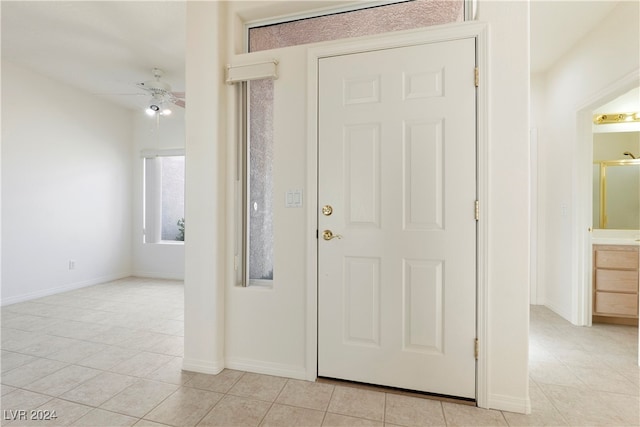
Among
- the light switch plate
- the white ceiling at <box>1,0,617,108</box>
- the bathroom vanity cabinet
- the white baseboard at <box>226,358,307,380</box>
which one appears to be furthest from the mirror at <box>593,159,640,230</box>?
the white baseboard at <box>226,358,307,380</box>

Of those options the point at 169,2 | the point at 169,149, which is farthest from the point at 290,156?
the point at 169,149

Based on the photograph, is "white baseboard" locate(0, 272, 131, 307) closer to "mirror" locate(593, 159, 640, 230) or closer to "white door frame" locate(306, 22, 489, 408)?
"white door frame" locate(306, 22, 489, 408)

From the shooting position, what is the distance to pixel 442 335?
178 cm

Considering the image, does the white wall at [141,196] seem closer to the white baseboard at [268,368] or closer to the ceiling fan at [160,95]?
the ceiling fan at [160,95]

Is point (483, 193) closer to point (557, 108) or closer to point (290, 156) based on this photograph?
point (290, 156)

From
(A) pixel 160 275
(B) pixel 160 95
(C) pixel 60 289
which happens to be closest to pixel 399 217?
(B) pixel 160 95

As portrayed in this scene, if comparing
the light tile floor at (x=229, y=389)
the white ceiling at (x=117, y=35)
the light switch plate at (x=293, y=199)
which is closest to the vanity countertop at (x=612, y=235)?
the light tile floor at (x=229, y=389)

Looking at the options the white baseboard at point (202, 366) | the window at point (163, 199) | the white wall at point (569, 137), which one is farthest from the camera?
the window at point (163, 199)

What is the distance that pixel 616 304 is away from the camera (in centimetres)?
299

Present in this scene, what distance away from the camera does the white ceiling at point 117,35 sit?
260 cm

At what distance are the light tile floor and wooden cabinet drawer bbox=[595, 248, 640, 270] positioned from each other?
0.62 m

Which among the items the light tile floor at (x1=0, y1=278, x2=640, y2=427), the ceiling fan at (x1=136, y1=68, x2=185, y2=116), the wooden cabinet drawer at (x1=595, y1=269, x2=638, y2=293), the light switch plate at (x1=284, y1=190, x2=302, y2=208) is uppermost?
the ceiling fan at (x1=136, y1=68, x2=185, y2=116)

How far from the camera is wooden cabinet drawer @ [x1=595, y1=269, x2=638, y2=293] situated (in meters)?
2.97

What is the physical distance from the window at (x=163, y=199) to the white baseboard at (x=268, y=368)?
3502 millimetres
